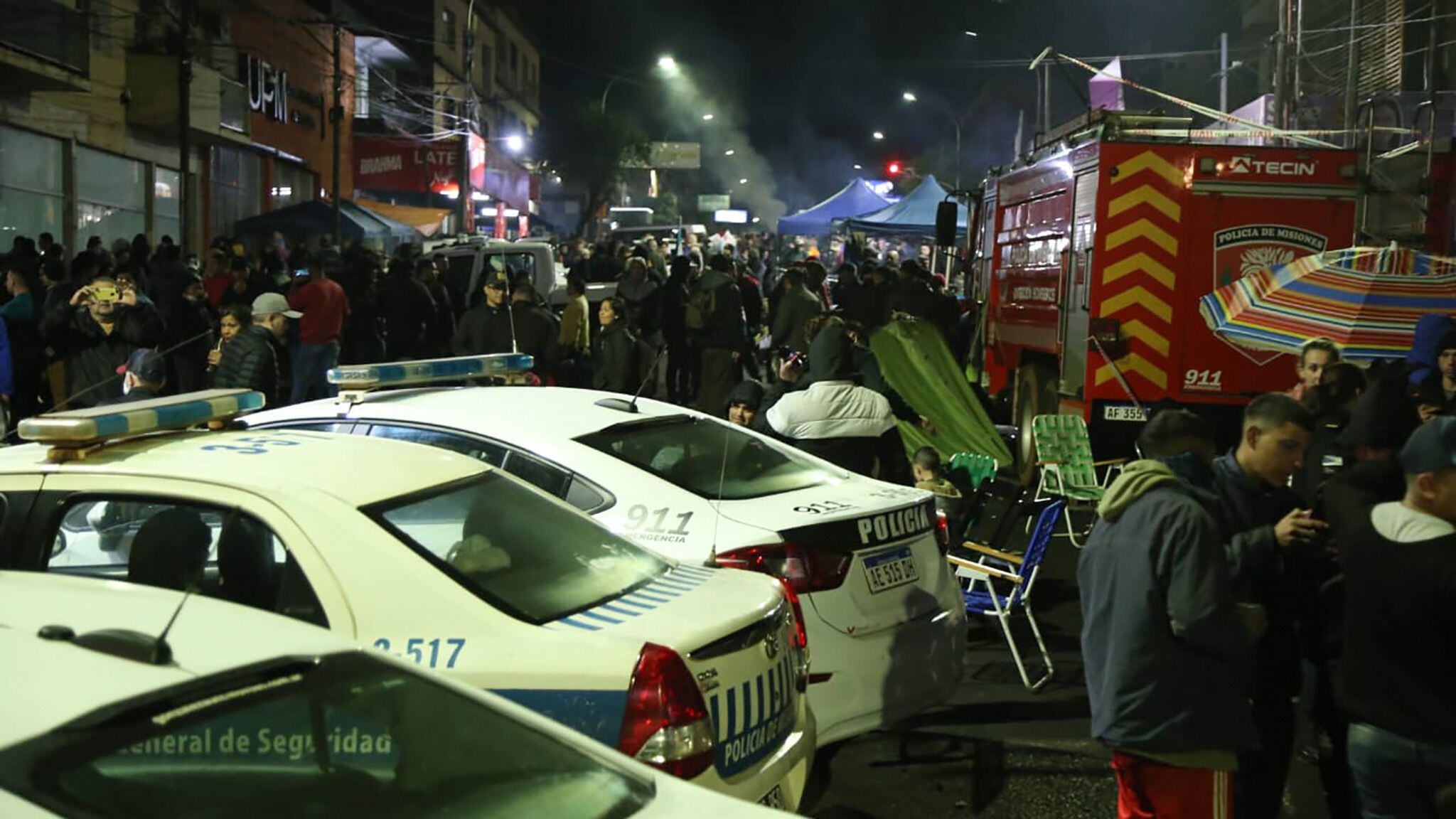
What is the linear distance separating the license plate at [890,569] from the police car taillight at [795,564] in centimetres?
14

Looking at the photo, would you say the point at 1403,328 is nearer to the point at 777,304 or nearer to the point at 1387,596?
the point at 1387,596

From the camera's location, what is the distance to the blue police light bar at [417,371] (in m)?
6.46

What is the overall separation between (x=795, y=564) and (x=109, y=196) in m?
22.4

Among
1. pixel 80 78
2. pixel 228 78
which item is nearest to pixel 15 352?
pixel 80 78

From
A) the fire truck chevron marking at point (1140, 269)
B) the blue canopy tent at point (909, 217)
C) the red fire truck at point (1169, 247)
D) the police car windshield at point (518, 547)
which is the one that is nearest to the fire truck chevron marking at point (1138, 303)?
the red fire truck at point (1169, 247)

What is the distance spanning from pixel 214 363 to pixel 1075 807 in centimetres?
644

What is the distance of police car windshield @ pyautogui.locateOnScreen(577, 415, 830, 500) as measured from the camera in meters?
5.86

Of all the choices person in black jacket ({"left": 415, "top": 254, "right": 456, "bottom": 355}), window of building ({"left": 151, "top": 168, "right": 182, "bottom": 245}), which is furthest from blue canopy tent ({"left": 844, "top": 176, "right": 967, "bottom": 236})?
window of building ({"left": 151, "top": 168, "right": 182, "bottom": 245})

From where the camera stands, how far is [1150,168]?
35.8 ft

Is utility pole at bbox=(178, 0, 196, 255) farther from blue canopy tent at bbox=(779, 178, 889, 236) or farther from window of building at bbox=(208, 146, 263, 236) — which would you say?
blue canopy tent at bbox=(779, 178, 889, 236)

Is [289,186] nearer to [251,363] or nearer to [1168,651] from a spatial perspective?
[251,363]

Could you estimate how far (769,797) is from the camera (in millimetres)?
4090

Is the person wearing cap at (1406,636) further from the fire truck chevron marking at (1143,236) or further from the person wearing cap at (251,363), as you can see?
the fire truck chevron marking at (1143,236)

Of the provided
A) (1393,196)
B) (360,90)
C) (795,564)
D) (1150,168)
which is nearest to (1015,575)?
(795,564)
